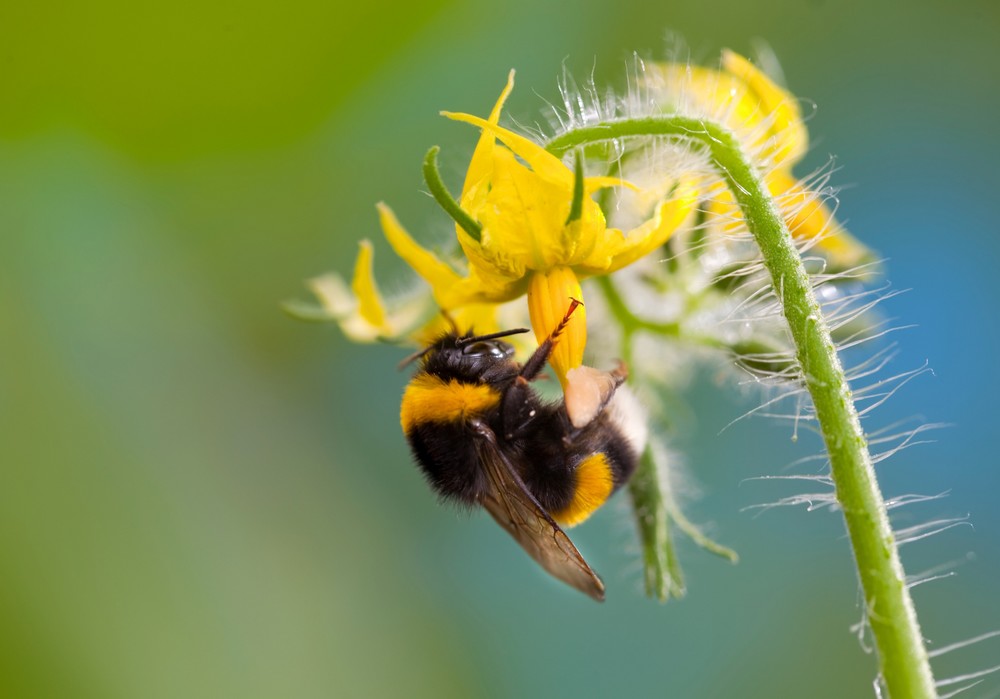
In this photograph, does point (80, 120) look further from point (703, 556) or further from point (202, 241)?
point (703, 556)

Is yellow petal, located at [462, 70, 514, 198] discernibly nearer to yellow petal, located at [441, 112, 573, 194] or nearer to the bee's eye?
yellow petal, located at [441, 112, 573, 194]

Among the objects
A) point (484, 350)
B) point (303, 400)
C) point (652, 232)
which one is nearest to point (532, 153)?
point (652, 232)

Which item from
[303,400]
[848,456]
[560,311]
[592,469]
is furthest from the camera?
[303,400]

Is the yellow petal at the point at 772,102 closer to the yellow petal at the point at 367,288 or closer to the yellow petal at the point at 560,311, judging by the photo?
the yellow petal at the point at 560,311

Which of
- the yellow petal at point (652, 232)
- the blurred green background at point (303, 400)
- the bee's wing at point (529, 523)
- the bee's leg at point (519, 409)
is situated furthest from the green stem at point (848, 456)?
the blurred green background at point (303, 400)

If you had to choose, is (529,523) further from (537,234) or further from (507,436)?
(537,234)

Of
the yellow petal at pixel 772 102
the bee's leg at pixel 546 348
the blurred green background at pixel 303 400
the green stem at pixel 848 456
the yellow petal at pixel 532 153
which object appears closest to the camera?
the green stem at pixel 848 456

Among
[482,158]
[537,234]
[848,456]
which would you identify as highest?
[482,158]
